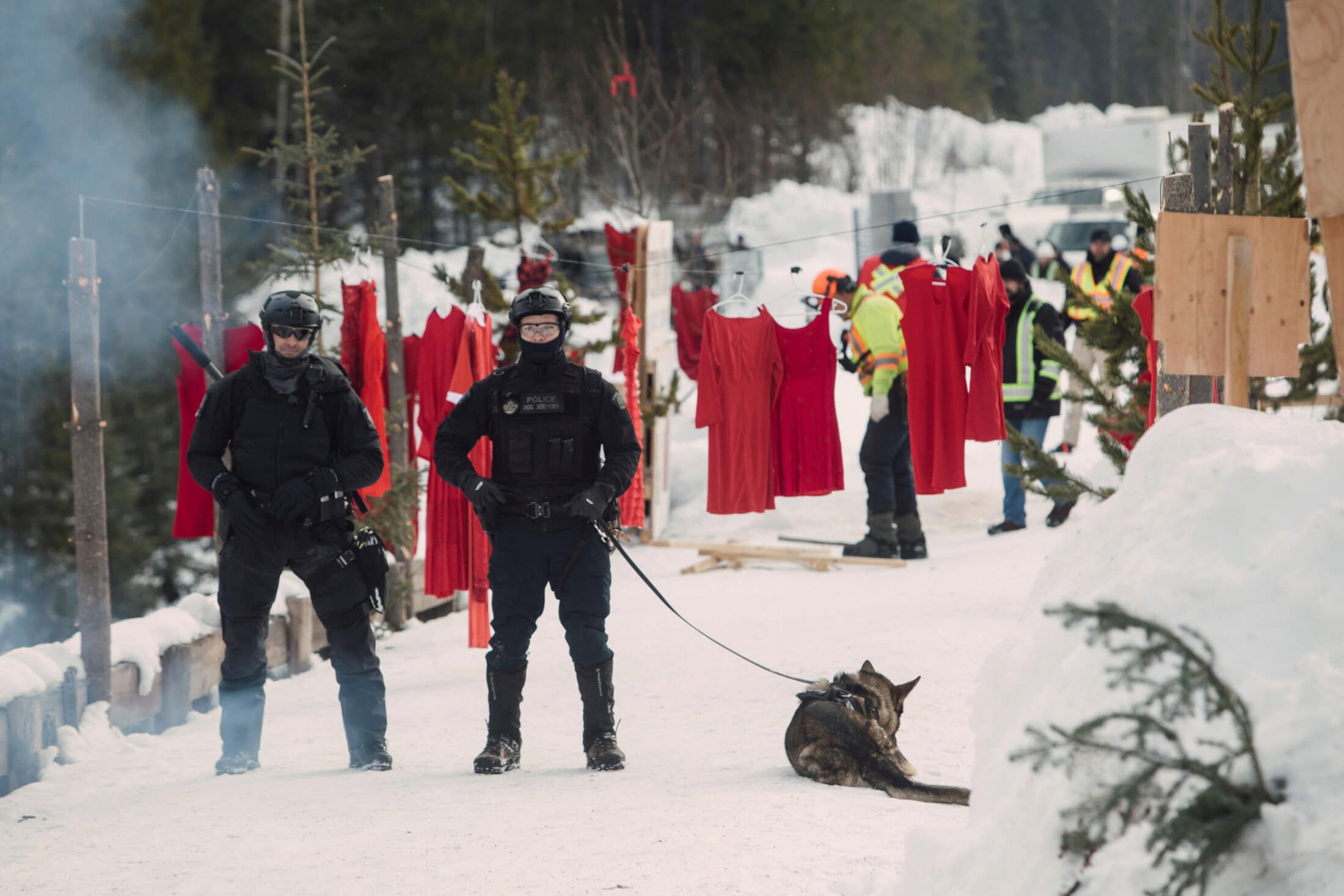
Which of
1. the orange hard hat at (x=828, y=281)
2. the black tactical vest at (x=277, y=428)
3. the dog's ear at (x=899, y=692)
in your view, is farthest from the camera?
the orange hard hat at (x=828, y=281)

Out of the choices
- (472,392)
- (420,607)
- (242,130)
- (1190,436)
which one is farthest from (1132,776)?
(242,130)

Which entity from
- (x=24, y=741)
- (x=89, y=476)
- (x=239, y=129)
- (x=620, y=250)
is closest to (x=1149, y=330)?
(x=89, y=476)

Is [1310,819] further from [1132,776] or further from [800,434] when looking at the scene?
[800,434]

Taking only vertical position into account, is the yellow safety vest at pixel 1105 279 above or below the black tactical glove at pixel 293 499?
above

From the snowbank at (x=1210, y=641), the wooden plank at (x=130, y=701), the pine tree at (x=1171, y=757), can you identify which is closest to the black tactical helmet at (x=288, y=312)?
the wooden plank at (x=130, y=701)

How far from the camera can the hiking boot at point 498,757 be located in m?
5.37

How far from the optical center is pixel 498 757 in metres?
5.39

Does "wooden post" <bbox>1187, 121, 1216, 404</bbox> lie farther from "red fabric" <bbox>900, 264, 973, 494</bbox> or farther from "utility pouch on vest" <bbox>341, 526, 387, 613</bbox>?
"utility pouch on vest" <bbox>341, 526, 387, 613</bbox>

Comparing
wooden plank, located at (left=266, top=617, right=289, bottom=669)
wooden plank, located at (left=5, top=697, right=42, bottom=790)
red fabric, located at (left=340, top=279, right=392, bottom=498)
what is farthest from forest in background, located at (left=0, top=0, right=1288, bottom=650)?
wooden plank, located at (left=5, top=697, right=42, bottom=790)

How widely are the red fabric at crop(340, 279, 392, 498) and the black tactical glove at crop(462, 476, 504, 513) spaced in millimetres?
2721

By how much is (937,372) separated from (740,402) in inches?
43.8

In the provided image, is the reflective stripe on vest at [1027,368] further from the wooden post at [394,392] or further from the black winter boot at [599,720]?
the black winter boot at [599,720]

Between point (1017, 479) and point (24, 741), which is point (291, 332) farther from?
point (1017, 479)

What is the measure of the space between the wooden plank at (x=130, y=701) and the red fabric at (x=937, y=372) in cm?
400
